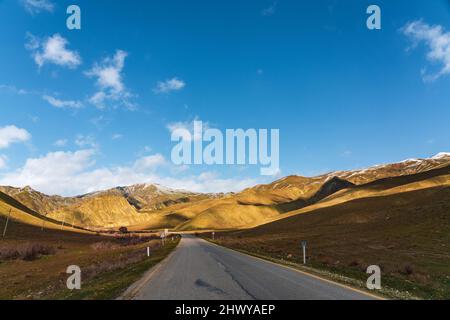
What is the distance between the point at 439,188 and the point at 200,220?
127 meters

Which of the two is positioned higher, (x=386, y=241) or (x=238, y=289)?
(x=238, y=289)

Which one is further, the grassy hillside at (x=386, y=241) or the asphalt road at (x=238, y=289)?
the grassy hillside at (x=386, y=241)

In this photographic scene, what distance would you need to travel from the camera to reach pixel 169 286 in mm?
12430

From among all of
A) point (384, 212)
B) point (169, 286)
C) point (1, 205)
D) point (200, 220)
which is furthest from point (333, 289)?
point (200, 220)

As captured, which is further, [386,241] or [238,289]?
[386,241]

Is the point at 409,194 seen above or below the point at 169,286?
above

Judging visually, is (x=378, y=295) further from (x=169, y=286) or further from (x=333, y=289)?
(x=169, y=286)

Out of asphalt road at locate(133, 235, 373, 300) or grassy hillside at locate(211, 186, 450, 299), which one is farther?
grassy hillside at locate(211, 186, 450, 299)

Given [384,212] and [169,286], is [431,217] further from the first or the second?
[169,286]

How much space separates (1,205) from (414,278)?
124644mm
